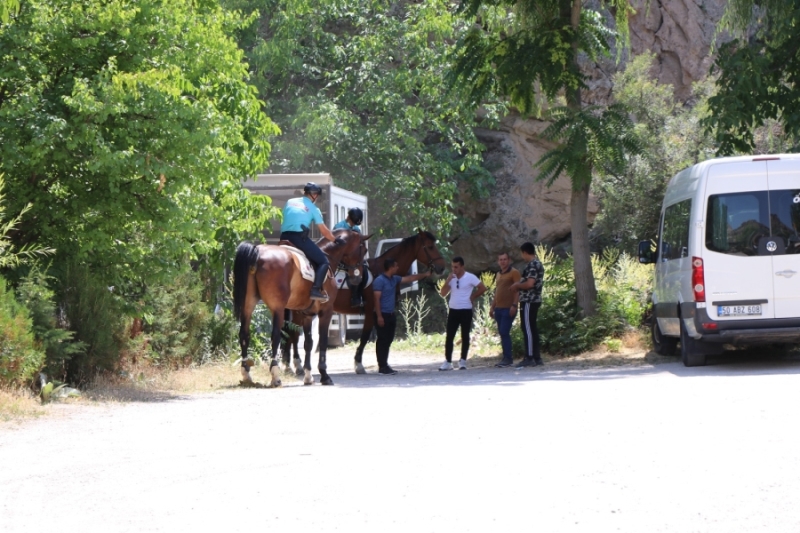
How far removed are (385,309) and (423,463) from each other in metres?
10.9

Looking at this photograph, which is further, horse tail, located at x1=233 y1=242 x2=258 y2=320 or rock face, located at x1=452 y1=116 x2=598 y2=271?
rock face, located at x1=452 y1=116 x2=598 y2=271

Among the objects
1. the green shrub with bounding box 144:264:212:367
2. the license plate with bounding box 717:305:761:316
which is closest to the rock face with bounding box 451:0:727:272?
the green shrub with bounding box 144:264:212:367

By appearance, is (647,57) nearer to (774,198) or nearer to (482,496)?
(774,198)

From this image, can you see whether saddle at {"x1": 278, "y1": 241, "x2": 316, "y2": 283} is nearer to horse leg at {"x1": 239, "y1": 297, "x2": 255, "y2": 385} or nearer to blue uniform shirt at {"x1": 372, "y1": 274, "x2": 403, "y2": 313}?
horse leg at {"x1": 239, "y1": 297, "x2": 255, "y2": 385}

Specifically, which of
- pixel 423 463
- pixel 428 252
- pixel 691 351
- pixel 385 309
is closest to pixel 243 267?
pixel 385 309

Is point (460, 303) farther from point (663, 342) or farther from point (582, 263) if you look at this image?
point (663, 342)

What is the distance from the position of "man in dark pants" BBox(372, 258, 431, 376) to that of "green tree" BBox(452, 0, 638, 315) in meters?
3.26

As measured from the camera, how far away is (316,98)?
111ft

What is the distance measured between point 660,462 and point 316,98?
1057 inches

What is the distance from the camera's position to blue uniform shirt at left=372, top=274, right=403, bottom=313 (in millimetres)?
19156

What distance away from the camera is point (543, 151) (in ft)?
128

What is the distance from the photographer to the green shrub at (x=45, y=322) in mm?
13430

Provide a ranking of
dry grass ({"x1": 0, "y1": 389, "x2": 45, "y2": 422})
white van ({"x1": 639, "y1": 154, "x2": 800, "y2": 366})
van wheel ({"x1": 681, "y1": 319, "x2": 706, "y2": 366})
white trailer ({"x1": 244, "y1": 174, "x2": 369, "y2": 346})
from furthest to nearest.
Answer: white trailer ({"x1": 244, "y1": 174, "x2": 369, "y2": 346})
van wheel ({"x1": 681, "y1": 319, "x2": 706, "y2": 366})
white van ({"x1": 639, "y1": 154, "x2": 800, "y2": 366})
dry grass ({"x1": 0, "y1": 389, "x2": 45, "y2": 422})

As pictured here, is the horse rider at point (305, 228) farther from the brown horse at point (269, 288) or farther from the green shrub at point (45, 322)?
the green shrub at point (45, 322)
